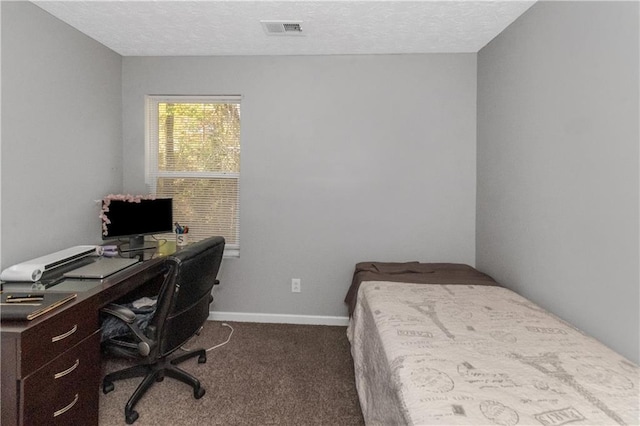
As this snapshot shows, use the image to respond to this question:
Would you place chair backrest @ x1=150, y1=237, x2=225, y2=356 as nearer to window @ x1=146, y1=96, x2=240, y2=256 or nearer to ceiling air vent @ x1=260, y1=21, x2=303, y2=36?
A: window @ x1=146, y1=96, x2=240, y2=256

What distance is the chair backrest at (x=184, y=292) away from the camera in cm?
160

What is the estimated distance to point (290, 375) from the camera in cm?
216

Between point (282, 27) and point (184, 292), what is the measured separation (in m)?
1.92

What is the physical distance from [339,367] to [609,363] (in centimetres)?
151

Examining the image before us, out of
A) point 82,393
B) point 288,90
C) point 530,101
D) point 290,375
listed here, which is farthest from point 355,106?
point 82,393

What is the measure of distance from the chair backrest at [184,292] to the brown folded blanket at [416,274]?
1.10 metres

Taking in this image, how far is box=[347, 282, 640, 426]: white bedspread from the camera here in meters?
0.97

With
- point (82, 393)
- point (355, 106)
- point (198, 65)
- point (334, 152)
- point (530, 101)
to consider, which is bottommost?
point (82, 393)

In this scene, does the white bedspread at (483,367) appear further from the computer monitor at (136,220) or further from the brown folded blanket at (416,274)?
the computer monitor at (136,220)

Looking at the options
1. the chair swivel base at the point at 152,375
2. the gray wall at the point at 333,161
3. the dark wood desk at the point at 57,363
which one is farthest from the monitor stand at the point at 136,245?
the chair swivel base at the point at 152,375

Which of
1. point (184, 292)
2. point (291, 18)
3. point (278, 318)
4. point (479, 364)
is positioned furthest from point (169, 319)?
point (291, 18)

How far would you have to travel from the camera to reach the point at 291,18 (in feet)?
7.16

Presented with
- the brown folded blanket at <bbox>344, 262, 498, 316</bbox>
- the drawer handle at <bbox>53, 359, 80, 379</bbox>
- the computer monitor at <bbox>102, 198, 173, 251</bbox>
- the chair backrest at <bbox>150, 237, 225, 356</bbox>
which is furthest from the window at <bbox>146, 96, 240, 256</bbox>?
the drawer handle at <bbox>53, 359, 80, 379</bbox>

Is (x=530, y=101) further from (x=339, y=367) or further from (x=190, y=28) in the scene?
(x=190, y=28)
